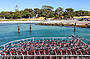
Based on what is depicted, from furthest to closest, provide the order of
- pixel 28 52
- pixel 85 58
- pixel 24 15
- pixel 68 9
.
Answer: pixel 68 9 < pixel 24 15 < pixel 28 52 < pixel 85 58

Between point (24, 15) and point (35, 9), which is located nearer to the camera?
point (24, 15)

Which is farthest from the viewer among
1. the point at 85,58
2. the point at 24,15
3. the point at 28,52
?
the point at 24,15

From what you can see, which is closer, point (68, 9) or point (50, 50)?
point (50, 50)

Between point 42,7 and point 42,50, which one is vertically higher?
point 42,7

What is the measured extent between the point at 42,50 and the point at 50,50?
2.51ft

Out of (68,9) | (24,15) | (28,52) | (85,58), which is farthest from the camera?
(68,9)

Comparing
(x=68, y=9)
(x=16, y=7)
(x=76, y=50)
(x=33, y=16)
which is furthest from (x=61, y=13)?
(x=76, y=50)

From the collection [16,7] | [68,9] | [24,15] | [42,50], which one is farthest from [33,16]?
[42,50]

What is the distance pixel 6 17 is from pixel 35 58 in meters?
155

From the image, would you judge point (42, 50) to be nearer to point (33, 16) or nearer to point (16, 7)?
point (33, 16)

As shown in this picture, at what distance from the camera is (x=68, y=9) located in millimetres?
169625

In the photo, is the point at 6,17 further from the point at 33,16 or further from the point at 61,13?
the point at 61,13

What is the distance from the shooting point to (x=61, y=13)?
158m

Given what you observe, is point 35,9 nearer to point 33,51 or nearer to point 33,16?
point 33,16
